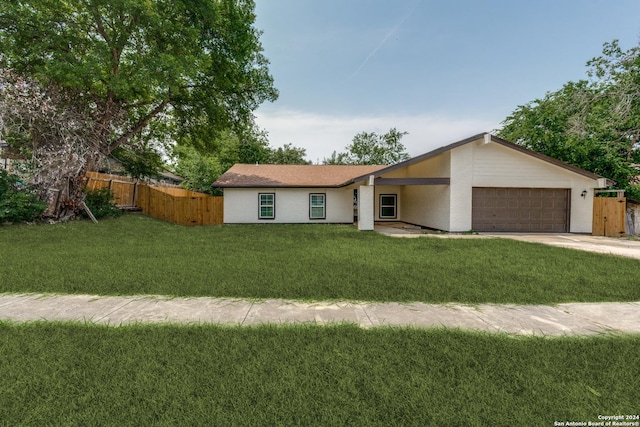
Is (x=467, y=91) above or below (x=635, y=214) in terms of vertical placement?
above

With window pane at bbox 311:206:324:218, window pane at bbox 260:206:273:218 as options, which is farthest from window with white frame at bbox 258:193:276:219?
window pane at bbox 311:206:324:218

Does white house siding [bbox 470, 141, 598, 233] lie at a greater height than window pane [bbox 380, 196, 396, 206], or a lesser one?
greater

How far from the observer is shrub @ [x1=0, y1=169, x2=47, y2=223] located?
10914 mm

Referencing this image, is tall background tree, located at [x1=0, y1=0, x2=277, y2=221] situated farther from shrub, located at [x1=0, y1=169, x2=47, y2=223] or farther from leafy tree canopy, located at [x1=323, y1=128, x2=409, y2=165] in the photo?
leafy tree canopy, located at [x1=323, y1=128, x2=409, y2=165]

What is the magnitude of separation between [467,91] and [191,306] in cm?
1812

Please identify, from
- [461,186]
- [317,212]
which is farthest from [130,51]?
[461,186]

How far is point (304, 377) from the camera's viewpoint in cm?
243

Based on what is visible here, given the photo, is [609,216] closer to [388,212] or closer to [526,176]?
[526,176]

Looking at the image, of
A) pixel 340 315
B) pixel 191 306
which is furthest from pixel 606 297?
pixel 191 306

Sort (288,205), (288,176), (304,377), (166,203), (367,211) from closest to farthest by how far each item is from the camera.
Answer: (304,377) < (367,211) < (166,203) < (288,205) < (288,176)

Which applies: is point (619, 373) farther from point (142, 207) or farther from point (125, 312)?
point (142, 207)

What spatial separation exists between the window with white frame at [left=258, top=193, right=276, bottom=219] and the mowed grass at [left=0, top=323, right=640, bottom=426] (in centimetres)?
1361

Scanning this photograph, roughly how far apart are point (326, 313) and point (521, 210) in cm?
1396

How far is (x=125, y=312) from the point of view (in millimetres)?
3820
